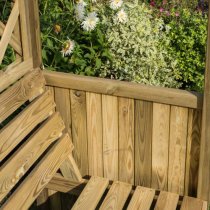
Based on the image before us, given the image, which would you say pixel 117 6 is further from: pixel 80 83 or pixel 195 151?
pixel 195 151

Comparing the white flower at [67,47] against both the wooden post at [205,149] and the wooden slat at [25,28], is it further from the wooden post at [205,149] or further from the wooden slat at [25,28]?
the wooden post at [205,149]

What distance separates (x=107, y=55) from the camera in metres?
3.87

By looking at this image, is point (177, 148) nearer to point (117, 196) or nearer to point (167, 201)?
point (167, 201)

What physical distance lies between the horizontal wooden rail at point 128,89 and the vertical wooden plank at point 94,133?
8 centimetres

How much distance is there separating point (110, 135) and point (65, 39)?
3.64 feet

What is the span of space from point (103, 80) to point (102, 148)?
0.45m

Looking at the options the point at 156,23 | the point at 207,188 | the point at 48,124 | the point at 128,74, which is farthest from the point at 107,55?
the point at 207,188

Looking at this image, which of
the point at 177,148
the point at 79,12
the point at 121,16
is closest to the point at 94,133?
the point at 177,148

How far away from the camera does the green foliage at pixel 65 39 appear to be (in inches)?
143

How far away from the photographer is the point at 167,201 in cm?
293

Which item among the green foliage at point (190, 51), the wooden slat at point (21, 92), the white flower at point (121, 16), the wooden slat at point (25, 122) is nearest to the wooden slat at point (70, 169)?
the wooden slat at point (25, 122)

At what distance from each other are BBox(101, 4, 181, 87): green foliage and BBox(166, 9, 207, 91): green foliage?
25 centimetres

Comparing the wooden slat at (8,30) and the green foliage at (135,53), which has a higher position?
the wooden slat at (8,30)

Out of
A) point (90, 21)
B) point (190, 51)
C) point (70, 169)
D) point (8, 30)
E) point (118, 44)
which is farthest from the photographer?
point (190, 51)
